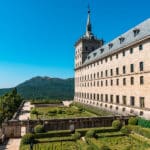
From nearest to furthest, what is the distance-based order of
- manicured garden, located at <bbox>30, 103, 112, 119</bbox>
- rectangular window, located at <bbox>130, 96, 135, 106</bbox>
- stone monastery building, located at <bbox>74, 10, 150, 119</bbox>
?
stone monastery building, located at <bbox>74, 10, 150, 119</bbox> → rectangular window, located at <bbox>130, 96, 135, 106</bbox> → manicured garden, located at <bbox>30, 103, 112, 119</bbox>

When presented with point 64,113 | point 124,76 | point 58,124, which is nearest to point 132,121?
point 58,124

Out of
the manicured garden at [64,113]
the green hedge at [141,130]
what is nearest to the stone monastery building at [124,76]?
the manicured garden at [64,113]

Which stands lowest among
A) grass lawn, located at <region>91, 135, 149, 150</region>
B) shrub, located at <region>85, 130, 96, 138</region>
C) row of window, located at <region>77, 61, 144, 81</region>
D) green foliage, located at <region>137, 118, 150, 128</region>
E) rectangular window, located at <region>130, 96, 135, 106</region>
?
grass lawn, located at <region>91, 135, 149, 150</region>

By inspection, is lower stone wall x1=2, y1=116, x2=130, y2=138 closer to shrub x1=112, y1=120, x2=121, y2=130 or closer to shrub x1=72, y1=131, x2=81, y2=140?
shrub x1=112, y1=120, x2=121, y2=130

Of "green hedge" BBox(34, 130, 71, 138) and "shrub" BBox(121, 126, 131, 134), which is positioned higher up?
"shrub" BBox(121, 126, 131, 134)

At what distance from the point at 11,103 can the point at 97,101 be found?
2377 centimetres

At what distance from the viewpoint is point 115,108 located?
1917 inches

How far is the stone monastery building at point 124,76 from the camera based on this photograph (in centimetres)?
3803

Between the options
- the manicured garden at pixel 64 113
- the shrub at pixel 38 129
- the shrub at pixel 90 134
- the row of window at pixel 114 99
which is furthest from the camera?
the manicured garden at pixel 64 113

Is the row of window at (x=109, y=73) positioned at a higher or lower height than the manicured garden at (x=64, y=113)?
higher

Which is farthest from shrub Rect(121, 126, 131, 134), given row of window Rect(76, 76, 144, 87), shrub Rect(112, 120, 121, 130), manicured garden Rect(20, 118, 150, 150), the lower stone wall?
row of window Rect(76, 76, 144, 87)

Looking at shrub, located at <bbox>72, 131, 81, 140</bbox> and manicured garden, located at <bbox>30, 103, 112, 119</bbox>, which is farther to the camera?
manicured garden, located at <bbox>30, 103, 112, 119</bbox>

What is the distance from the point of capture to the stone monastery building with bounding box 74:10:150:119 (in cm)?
3803

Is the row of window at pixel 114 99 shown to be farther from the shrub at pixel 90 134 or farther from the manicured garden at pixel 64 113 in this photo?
the shrub at pixel 90 134
